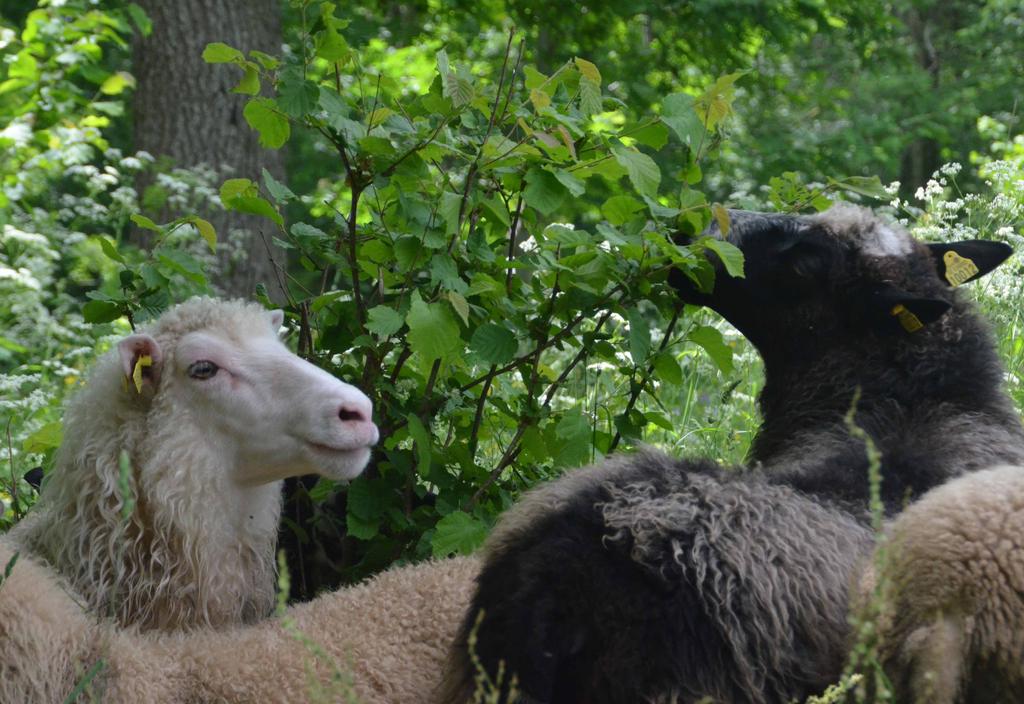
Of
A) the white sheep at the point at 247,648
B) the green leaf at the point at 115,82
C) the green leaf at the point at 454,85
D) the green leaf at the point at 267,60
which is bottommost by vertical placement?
the white sheep at the point at 247,648

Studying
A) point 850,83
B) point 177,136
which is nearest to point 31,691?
point 177,136

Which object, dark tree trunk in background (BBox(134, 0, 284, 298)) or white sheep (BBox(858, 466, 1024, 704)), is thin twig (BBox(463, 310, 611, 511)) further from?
dark tree trunk in background (BBox(134, 0, 284, 298))

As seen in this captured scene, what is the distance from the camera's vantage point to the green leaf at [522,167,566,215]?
12.7 feet

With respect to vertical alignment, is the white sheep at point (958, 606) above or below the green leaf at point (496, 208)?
below

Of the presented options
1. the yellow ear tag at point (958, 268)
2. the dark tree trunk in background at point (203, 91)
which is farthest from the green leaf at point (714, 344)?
the dark tree trunk in background at point (203, 91)

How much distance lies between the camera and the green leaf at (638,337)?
163 inches

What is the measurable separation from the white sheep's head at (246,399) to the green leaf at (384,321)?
8.4 inches

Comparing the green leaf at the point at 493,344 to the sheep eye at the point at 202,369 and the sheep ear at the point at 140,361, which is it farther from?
the sheep ear at the point at 140,361

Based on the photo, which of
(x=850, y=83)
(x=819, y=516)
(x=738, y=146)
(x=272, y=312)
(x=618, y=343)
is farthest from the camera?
(x=850, y=83)

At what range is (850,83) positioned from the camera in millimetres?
19203

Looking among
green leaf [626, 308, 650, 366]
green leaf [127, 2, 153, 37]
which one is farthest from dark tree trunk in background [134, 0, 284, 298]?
green leaf [626, 308, 650, 366]

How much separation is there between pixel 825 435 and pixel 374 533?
1540 millimetres

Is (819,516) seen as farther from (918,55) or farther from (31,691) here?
(918,55)

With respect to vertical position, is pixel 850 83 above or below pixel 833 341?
above
